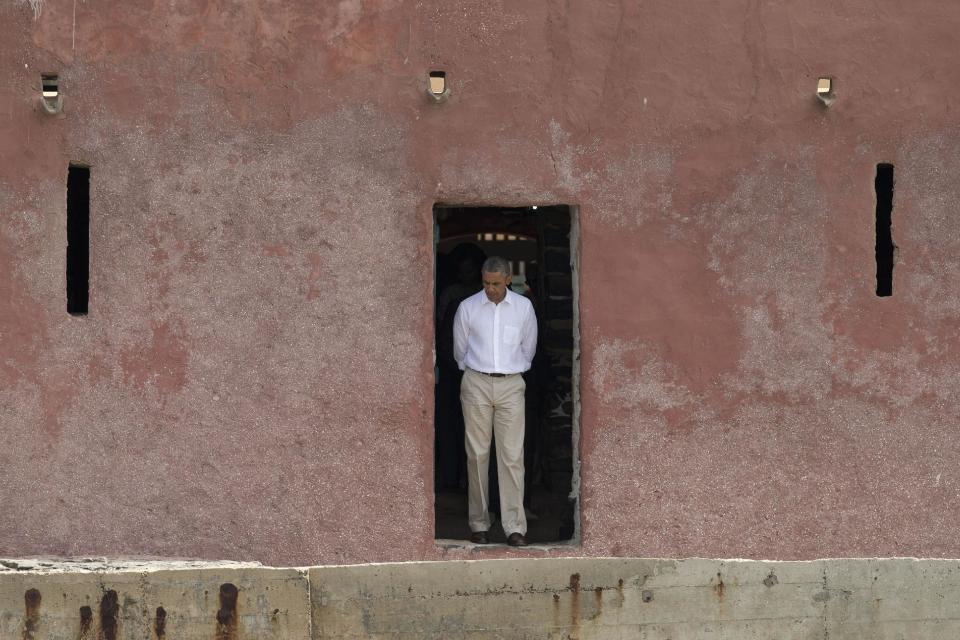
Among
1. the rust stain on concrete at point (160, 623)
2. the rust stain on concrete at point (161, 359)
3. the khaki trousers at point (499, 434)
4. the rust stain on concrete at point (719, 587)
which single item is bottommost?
the rust stain on concrete at point (160, 623)

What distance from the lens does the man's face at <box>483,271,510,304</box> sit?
307 inches

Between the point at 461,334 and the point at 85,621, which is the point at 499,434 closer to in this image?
the point at 461,334

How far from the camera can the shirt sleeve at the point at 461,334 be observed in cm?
795

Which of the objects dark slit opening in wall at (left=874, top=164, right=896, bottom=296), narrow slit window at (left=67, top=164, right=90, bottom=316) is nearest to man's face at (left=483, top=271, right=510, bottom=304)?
dark slit opening in wall at (left=874, top=164, right=896, bottom=296)

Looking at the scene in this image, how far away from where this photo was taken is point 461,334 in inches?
314

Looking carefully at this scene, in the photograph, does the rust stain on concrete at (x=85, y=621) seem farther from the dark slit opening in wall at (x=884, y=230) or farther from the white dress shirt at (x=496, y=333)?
the dark slit opening in wall at (x=884, y=230)

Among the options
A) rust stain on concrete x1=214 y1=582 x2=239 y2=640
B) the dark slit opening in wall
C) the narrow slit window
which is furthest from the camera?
the dark slit opening in wall

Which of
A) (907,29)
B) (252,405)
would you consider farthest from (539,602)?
(907,29)

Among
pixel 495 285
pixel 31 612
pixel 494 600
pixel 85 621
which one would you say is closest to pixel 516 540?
pixel 494 600

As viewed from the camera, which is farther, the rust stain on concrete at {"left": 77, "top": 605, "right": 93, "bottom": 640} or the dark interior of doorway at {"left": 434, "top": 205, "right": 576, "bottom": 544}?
the dark interior of doorway at {"left": 434, "top": 205, "right": 576, "bottom": 544}

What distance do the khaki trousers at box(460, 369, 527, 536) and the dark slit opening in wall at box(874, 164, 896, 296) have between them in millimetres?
2057

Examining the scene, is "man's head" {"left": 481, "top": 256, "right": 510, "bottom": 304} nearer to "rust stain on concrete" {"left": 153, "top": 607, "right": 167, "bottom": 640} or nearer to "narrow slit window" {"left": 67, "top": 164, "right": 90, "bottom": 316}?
"narrow slit window" {"left": 67, "top": 164, "right": 90, "bottom": 316}

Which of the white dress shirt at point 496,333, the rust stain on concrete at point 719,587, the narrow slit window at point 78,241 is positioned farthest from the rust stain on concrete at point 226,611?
the rust stain on concrete at point 719,587

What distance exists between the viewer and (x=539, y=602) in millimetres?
7461
